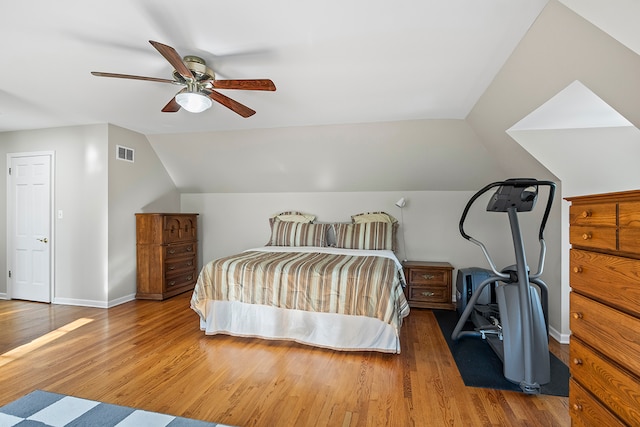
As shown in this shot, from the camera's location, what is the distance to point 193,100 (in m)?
2.20

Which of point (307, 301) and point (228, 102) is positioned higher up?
point (228, 102)

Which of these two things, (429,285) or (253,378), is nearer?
(253,378)

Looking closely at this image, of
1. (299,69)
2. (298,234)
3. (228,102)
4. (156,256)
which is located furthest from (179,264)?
(299,69)

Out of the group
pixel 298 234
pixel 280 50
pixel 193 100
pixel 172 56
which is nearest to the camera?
pixel 172 56

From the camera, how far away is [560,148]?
2.72 m

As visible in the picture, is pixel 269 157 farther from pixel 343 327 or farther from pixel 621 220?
pixel 621 220

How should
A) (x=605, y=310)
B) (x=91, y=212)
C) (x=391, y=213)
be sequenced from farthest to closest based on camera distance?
(x=391, y=213)
(x=91, y=212)
(x=605, y=310)

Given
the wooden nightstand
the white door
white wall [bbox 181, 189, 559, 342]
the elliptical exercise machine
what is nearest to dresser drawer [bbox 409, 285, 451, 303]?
the wooden nightstand

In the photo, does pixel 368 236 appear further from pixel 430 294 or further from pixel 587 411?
pixel 587 411

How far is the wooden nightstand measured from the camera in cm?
389

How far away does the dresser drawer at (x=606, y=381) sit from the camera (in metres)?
1.13

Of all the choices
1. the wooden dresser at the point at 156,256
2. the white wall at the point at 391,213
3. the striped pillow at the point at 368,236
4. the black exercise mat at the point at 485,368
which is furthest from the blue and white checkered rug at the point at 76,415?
the white wall at the point at 391,213

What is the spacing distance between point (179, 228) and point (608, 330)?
4.68 meters

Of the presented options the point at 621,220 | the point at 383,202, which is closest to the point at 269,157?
the point at 383,202
